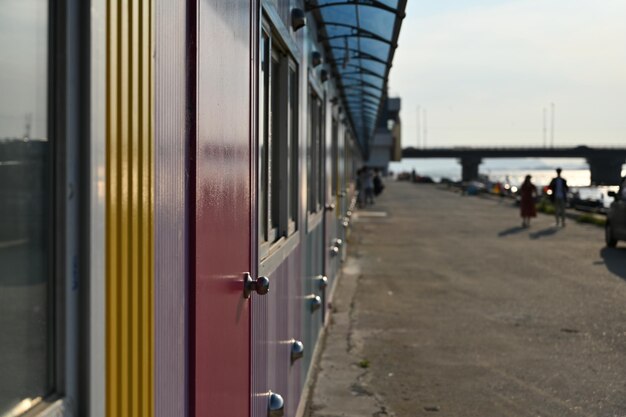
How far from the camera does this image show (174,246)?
2428 millimetres

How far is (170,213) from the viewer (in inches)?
93.5

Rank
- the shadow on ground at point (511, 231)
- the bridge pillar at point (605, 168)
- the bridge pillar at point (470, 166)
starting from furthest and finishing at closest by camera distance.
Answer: the bridge pillar at point (470, 166) → the bridge pillar at point (605, 168) → the shadow on ground at point (511, 231)

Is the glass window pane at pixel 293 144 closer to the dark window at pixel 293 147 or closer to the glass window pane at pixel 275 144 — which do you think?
the dark window at pixel 293 147

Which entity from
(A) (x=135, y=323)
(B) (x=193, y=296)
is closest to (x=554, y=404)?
(B) (x=193, y=296)

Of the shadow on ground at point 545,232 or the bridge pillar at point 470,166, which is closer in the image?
the shadow on ground at point 545,232

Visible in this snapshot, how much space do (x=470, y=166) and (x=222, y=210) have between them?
114m

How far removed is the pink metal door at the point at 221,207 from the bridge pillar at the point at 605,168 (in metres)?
90.3

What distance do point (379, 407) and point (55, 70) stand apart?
16.3ft

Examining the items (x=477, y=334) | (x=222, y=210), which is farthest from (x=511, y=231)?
(x=222, y=210)

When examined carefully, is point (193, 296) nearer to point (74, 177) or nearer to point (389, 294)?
point (74, 177)

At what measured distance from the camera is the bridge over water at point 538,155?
93.4m

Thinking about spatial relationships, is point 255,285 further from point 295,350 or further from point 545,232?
point 545,232

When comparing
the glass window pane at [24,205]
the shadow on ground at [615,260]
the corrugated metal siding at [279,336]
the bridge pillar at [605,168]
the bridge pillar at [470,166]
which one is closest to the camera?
the glass window pane at [24,205]

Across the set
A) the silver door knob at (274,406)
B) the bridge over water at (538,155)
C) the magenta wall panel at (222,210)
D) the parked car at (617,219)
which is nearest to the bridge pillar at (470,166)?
the bridge over water at (538,155)
